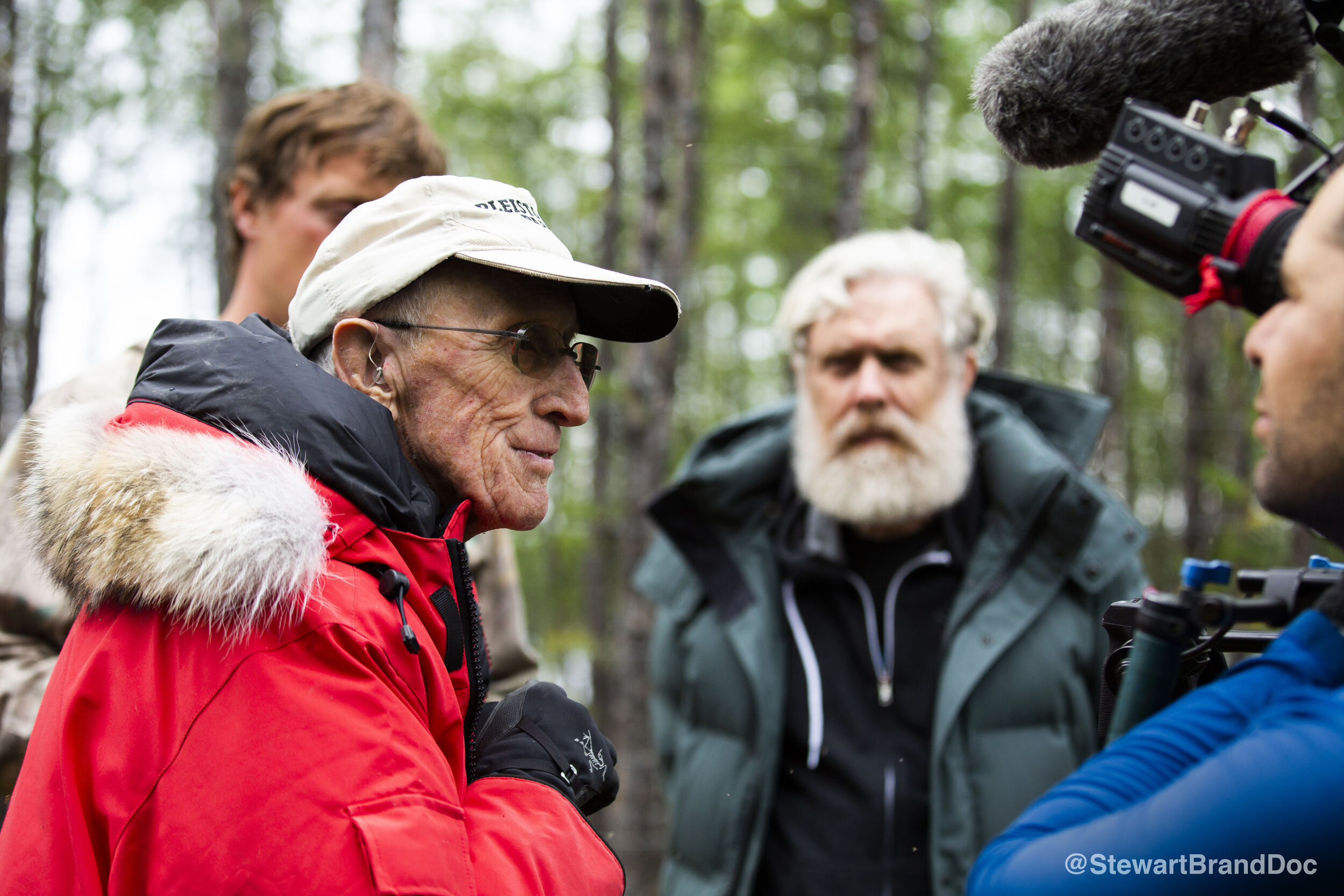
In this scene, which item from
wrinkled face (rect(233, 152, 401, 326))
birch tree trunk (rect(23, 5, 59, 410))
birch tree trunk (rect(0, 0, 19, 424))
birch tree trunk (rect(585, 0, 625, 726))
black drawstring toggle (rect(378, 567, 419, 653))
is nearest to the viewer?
black drawstring toggle (rect(378, 567, 419, 653))

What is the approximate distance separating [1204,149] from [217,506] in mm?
1524

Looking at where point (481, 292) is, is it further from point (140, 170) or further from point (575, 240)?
point (575, 240)

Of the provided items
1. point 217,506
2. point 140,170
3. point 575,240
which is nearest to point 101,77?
point 140,170

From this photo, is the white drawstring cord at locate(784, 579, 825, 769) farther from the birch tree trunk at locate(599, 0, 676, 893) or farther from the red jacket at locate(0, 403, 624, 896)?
the birch tree trunk at locate(599, 0, 676, 893)

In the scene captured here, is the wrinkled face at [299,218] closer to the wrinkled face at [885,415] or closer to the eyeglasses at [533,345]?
the eyeglasses at [533,345]

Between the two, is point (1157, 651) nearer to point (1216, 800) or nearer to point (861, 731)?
point (1216, 800)

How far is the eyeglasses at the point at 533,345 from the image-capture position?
1.85 m

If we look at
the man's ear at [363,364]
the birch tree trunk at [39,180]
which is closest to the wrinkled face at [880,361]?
the man's ear at [363,364]

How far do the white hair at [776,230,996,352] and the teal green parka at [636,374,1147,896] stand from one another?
0.35 metres

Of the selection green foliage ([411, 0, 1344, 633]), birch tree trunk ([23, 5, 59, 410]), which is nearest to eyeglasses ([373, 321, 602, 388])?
green foliage ([411, 0, 1344, 633])

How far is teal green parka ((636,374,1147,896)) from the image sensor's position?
9.64 feet

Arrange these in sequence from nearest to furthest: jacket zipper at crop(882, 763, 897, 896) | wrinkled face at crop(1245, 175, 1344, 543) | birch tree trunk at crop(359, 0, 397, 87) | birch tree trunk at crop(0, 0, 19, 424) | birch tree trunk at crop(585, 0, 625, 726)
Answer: wrinkled face at crop(1245, 175, 1344, 543), jacket zipper at crop(882, 763, 897, 896), birch tree trunk at crop(359, 0, 397, 87), birch tree trunk at crop(0, 0, 19, 424), birch tree trunk at crop(585, 0, 625, 726)

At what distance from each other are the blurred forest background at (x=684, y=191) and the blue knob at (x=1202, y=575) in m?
1.70

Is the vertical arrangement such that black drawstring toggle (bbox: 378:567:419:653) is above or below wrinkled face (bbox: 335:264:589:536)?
below
